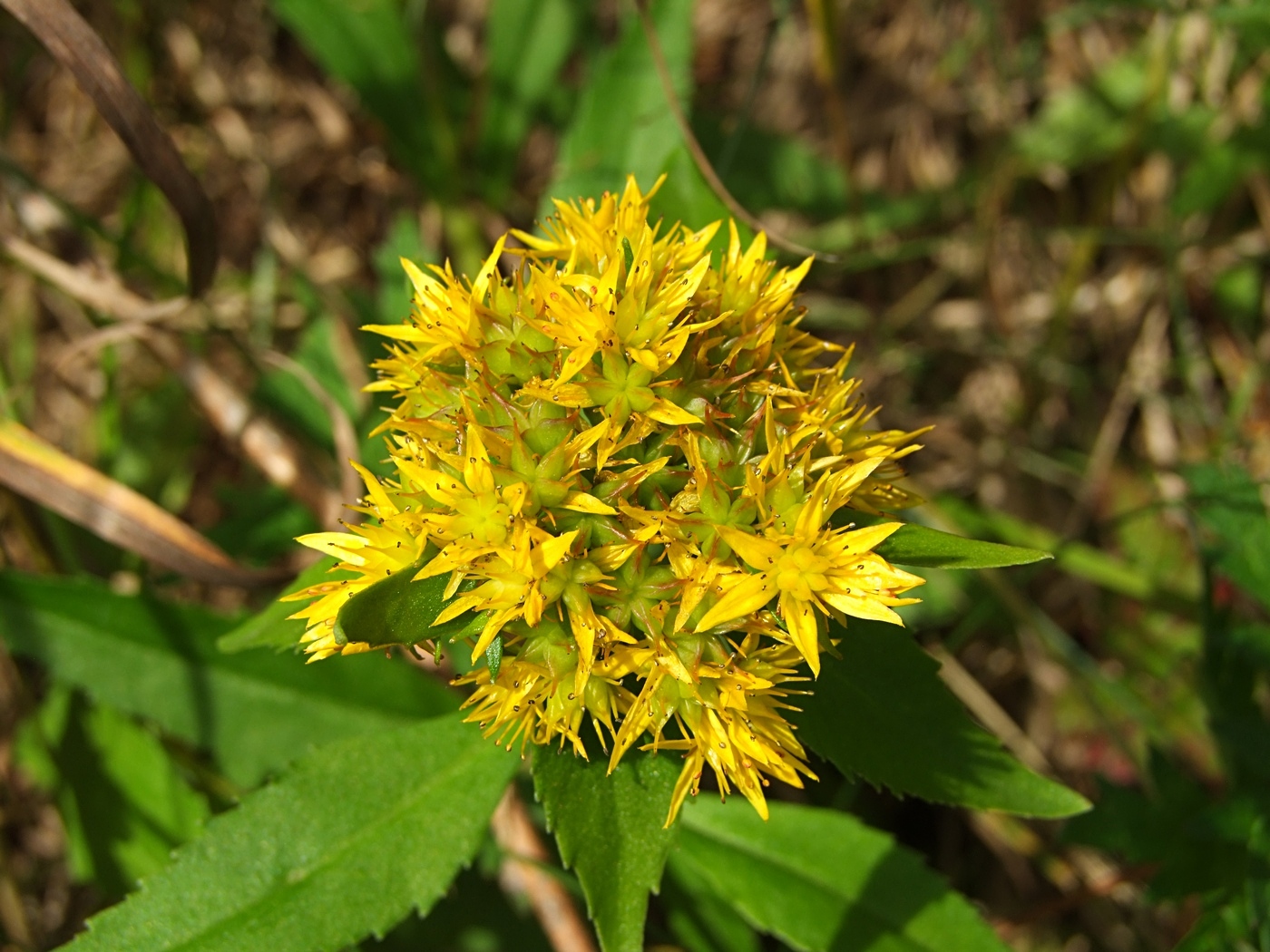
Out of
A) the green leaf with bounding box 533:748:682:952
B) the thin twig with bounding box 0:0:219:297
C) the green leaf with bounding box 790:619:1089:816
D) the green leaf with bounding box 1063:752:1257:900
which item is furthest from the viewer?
the green leaf with bounding box 1063:752:1257:900

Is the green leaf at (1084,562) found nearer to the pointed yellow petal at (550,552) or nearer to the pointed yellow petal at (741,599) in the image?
the pointed yellow petal at (741,599)

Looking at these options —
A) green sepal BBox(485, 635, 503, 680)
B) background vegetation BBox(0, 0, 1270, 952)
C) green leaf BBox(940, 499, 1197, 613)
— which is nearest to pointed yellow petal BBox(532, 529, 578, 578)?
green sepal BBox(485, 635, 503, 680)

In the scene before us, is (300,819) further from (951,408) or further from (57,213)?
(951,408)

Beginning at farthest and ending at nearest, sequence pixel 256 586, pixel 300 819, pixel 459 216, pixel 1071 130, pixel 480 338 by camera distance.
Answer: pixel 1071 130 → pixel 459 216 → pixel 256 586 → pixel 300 819 → pixel 480 338

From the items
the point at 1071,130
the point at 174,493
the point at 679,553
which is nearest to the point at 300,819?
the point at 679,553

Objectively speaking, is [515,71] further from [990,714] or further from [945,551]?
[945,551]

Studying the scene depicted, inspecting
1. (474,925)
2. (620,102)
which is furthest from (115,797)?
(620,102)

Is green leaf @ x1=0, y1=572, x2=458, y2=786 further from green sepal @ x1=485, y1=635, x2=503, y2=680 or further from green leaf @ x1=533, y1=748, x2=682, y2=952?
green sepal @ x1=485, y1=635, x2=503, y2=680
